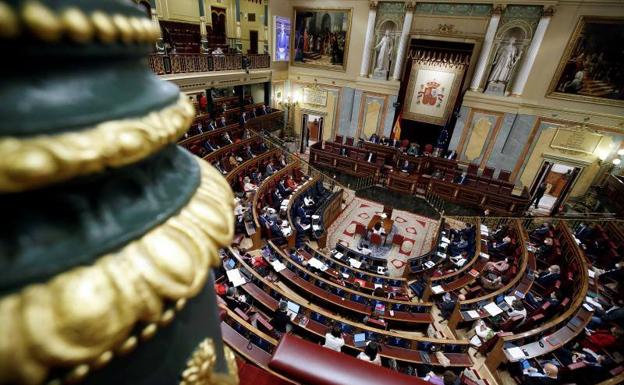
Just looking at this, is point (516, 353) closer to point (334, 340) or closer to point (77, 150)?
point (334, 340)

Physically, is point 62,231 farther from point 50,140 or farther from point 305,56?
point 305,56

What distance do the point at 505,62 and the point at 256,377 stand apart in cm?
1608

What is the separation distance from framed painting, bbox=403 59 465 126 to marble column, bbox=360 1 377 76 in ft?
8.32

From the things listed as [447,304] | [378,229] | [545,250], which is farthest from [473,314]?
[545,250]

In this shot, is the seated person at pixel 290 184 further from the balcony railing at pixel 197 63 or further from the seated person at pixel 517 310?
the seated person at pixel 517 310

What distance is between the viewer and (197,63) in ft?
38.3

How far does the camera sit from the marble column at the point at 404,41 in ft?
45.6

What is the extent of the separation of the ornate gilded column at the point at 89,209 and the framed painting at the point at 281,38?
17.0 metres

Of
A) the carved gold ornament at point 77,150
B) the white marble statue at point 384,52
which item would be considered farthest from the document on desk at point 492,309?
the white marble statue at point 384,52

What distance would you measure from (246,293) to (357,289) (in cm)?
293

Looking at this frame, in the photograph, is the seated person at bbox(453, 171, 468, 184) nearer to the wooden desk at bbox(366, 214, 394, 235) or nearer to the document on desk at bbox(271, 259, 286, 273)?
the wooden desk at bbox(366, 214, 394, 235)

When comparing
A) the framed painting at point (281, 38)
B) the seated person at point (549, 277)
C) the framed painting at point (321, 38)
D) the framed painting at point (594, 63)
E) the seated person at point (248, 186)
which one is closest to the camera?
the seated person at point (549, 277)

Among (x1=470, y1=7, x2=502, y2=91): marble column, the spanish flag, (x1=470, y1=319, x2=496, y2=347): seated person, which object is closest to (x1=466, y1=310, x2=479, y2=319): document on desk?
(x1=470, y1=319, x2=496, y2=347): seated person

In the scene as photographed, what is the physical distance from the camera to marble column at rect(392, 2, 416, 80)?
547 inches
